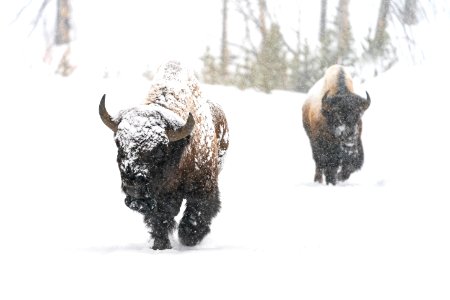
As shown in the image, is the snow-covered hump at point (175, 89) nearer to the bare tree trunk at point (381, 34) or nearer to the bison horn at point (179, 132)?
the bison horn at point (179, 132)

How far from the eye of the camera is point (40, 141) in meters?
12.2

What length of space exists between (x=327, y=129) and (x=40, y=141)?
18.7ft

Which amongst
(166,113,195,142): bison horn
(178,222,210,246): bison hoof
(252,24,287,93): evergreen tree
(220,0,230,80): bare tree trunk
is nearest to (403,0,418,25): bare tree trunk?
(252,24,287,93): evergreen tree

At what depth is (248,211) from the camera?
725 cm

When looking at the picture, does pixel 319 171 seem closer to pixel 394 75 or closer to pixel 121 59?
pixel 394 75

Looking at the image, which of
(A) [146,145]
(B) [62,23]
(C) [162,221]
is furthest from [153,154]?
(B) [62,23]

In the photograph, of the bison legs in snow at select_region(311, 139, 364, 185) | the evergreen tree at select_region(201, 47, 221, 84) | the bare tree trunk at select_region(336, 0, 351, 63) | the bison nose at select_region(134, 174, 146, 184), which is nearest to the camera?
the bison nose at select_region(134, 174, 146, 184)

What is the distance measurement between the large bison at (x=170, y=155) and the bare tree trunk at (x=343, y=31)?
47.5 feet

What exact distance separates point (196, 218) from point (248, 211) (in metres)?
1.97

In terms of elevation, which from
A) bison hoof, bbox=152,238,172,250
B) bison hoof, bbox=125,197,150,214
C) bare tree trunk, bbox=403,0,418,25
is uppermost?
bare tree trunk, bbox=403,0,418,25

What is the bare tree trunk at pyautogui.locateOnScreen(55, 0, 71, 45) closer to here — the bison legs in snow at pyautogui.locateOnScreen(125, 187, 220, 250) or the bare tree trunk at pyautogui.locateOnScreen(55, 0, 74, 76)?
the bare tree trunk at pyautogui.locateOnScreen(55, 0, 74, 76)

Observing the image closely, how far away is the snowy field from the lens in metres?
3.68

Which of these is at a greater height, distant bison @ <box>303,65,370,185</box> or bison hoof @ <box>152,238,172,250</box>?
distant bison @ <box>303,65,370,185</box>

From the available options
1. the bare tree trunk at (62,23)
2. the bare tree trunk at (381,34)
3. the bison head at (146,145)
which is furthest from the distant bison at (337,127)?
the bare tree trunk at (62,23)
